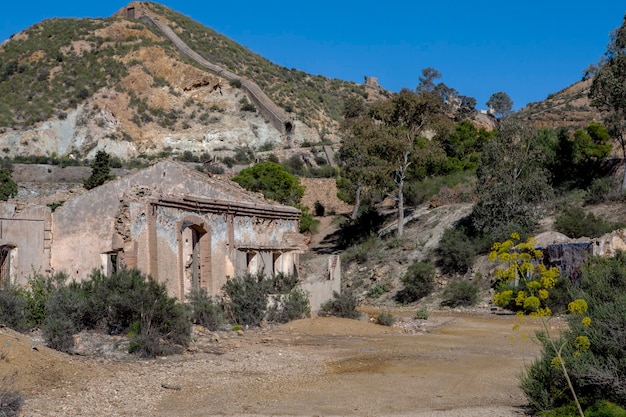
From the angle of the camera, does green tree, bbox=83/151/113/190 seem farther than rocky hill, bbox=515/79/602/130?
No

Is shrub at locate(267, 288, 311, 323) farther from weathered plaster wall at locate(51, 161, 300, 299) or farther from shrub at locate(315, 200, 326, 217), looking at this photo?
shrub at locate(315, 200, 326, 217)

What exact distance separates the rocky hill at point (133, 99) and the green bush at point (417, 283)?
37751 millimetres

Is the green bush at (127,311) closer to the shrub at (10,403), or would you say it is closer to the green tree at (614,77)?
the shrub at (10,403)

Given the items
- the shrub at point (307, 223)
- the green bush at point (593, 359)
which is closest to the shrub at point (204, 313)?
the green bush at point (593, 359)

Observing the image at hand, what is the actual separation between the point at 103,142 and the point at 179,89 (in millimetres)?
13878

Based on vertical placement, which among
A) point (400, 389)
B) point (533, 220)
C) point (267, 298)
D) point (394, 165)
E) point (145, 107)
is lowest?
point (400, 389)

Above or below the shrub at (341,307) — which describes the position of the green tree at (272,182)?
above

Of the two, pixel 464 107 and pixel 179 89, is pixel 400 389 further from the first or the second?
pixel 464 107

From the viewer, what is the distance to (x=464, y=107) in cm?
8181

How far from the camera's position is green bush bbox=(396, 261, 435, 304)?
31.8 meters

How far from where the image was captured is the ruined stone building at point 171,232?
2059 centimetres

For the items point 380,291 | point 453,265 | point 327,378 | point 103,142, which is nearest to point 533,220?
point 453,265

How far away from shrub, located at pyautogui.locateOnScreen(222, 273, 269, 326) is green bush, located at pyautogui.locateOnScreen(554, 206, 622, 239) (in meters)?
15.6

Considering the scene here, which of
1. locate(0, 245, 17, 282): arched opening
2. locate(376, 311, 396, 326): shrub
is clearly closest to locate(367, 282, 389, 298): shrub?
locate(376, 311, 396, 326): shrub
